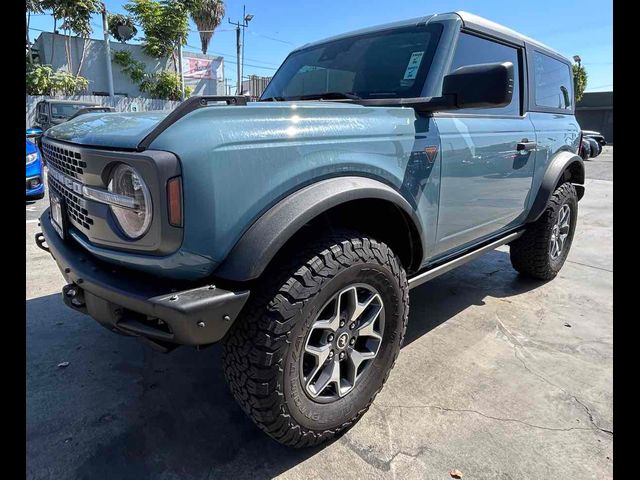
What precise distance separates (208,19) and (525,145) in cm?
3939

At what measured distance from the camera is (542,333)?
10.7 feet

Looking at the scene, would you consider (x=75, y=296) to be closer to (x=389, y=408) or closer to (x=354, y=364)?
(x=354, y=364)

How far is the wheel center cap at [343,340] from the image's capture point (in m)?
2.05

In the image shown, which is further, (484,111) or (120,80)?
(120,80)

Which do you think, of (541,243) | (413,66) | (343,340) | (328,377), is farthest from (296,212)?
(541,243)

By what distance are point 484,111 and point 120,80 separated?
24580 millimetres

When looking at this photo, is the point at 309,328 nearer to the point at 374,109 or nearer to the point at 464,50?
the point at 374,109

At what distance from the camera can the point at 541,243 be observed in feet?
12.9

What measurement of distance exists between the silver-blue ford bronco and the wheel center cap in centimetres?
1

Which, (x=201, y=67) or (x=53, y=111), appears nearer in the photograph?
(x=53, y=111)

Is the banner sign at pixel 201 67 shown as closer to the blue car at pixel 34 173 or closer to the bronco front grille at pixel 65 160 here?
the blue car at pixel 34 173

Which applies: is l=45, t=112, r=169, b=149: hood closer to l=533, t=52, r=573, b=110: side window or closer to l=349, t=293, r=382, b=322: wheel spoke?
l=349, t=293, r=382, b=322: wheel spoke

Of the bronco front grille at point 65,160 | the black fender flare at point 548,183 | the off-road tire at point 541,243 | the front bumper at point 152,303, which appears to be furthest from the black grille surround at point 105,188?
the off-road tire at point 541,243
